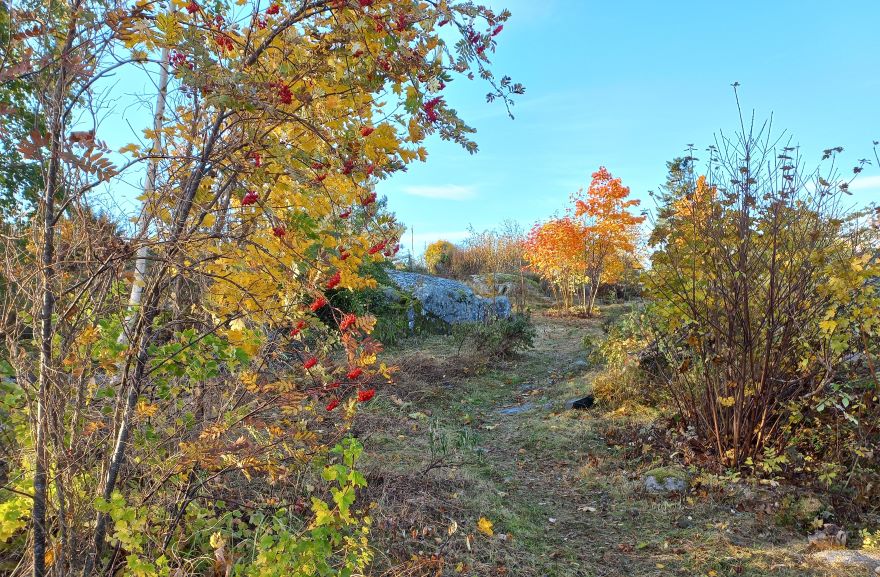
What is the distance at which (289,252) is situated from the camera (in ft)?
7.61

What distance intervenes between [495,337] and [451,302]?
6.36 ft

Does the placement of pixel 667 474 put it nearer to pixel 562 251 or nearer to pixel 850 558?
pixel 850 558

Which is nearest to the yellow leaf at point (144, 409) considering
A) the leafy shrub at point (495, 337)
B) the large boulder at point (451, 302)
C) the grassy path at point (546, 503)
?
the grassy path at point (546, 503)

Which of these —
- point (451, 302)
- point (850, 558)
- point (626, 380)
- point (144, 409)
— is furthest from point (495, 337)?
point (144, 409)

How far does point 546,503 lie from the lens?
159 inches

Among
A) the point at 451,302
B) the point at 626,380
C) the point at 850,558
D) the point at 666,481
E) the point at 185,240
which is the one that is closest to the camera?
the point at 185,240

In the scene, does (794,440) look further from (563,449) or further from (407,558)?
(407,558)

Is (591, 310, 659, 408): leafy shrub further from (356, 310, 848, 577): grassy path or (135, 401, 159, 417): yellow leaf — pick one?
(135, 401, 159, 417): yellow leaf

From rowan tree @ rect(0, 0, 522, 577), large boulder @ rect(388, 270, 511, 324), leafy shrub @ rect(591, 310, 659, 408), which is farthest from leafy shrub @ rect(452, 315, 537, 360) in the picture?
rowan tree @ rect(0, 0, 522, 577)

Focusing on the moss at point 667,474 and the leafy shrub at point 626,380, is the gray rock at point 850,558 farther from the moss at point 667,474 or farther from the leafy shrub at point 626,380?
the leafy shrub at point 626,380

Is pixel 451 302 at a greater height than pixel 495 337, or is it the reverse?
pixel 451 302

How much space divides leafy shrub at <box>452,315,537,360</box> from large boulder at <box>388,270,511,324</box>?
73 cm

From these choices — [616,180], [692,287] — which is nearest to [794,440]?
[692,287]

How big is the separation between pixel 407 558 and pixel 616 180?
39.4 feet
